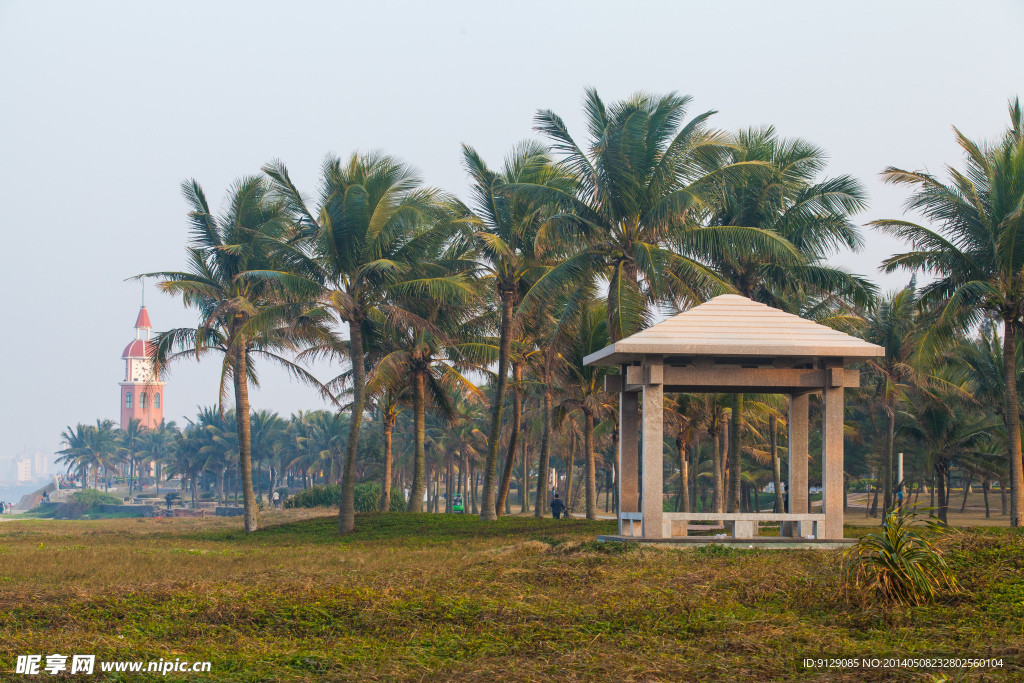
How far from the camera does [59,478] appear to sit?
140 m

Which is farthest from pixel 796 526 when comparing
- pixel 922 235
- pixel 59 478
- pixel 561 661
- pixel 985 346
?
pixel 59 478

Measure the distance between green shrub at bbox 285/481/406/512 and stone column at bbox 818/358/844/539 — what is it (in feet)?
96.4

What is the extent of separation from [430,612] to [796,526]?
9864 mm

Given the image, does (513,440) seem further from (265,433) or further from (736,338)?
(265,433)

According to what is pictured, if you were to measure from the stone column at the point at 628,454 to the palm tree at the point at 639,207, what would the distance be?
346 centimetres

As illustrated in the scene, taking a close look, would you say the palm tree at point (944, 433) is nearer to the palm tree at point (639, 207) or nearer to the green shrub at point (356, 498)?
the palm tree at point (639, 207)

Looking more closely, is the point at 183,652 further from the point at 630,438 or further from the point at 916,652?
the point at 630,438

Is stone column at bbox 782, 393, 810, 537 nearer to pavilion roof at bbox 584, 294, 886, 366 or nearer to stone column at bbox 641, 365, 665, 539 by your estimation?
pavilion roof at bbox 584, 294, 886, 366

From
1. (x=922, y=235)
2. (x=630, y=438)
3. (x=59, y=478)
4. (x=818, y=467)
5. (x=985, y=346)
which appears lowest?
(x=59, y=478)

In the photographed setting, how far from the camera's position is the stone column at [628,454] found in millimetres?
18755

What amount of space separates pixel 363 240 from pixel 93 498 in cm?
8757

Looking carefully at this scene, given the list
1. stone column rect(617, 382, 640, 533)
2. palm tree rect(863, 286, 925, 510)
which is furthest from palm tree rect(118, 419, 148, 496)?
stone column rect(617, 382, 640, 533)

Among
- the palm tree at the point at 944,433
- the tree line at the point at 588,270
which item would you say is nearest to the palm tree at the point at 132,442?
the tree line at the point at 588,270

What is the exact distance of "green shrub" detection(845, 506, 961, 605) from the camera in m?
9.23
